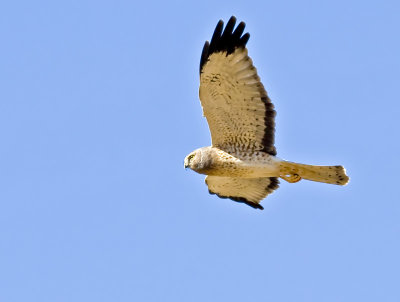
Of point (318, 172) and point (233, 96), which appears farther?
point (318, 172)

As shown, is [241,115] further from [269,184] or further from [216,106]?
[269,184]

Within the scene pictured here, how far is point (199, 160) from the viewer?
12078 mm

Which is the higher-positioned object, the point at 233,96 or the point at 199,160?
the point at 233,96

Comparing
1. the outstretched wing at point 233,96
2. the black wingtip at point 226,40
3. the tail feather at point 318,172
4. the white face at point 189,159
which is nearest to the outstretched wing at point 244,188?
the white face at point 189,159

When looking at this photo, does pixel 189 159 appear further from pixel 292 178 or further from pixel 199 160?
pixel 292 178

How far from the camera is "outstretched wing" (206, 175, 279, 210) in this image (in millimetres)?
13008

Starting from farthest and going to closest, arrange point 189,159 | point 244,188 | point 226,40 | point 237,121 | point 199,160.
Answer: point 244,188 → point 189,159 → point 199,160 → point 237,121 → point 226,40

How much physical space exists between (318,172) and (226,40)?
6.70 feet

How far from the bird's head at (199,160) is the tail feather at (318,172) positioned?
3.16ft

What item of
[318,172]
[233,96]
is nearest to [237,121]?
[233,96]

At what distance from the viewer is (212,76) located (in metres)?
11.4

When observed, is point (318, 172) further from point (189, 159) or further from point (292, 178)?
point (189, 159)

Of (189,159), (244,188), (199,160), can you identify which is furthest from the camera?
(244,188)

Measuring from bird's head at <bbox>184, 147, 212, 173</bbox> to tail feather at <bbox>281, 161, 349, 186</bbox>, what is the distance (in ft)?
3.16
